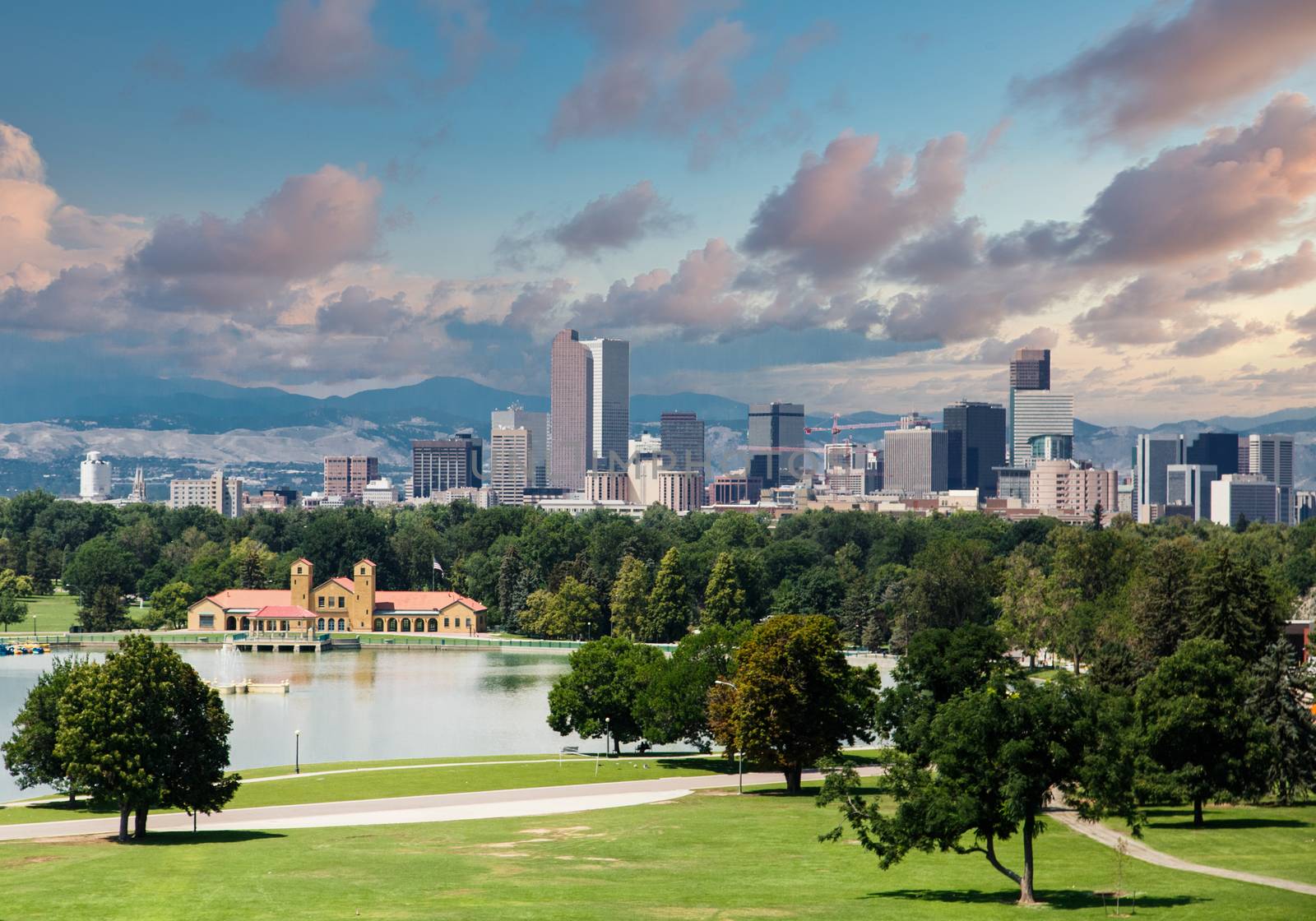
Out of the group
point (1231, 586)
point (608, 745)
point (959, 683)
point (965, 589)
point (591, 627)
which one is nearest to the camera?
point (959, 683)

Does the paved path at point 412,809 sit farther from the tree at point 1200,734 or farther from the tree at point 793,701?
the tree at point 1200,734

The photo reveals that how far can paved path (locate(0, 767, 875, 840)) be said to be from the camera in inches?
1686

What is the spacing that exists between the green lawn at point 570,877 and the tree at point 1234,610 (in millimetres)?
17332

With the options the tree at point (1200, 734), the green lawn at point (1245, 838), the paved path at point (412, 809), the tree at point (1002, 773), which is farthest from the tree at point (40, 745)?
the tree at point (1200, 734)

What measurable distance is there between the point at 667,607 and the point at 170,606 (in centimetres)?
4499

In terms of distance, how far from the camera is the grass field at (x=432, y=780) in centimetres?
4728

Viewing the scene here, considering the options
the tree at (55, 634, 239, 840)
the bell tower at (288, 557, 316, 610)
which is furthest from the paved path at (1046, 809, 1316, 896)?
the bell tower at (288, 557, 316, 610)

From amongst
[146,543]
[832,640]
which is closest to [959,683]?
[832,640]

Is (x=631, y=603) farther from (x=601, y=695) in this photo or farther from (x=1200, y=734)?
(x=1200, y=734)

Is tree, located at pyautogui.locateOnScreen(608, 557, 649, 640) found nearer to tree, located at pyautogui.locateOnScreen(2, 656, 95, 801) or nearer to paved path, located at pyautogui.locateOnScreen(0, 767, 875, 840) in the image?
paved path, located at pyautogui.locateOnScreen(0, 767, 875, 840)

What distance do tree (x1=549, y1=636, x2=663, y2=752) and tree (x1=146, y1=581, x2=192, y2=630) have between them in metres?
83.0

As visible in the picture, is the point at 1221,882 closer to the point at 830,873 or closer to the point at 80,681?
the point at 830,873

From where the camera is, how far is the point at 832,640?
174 ft

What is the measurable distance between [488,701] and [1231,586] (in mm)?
42828
